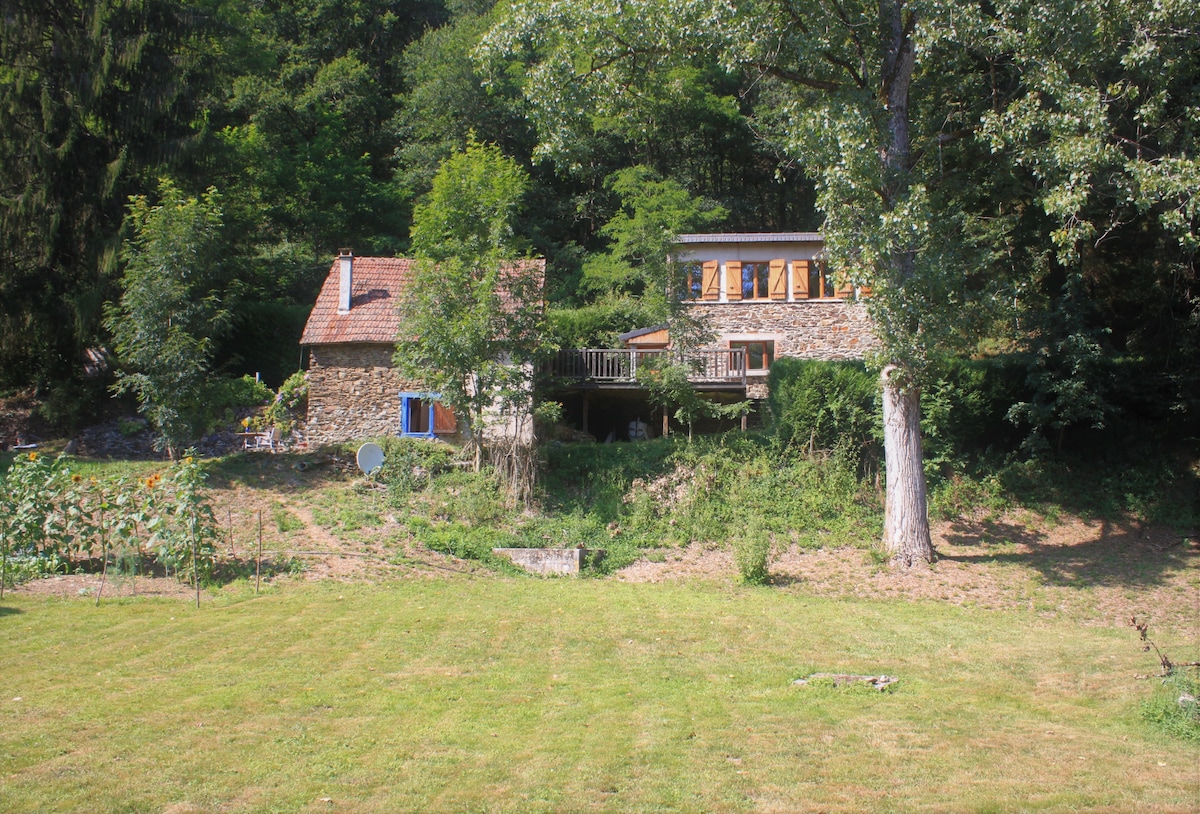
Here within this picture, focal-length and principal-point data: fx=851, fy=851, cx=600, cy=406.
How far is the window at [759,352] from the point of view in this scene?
2738 centimetres

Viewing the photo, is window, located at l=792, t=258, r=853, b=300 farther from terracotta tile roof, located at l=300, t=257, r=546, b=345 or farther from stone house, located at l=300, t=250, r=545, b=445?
terracotta tile roof, located at l=300, t=257, r=546, b=345

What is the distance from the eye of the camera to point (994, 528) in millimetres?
17875

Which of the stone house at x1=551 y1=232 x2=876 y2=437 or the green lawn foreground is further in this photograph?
the stone house at x1=551 y1=232 x2=876 y2=437

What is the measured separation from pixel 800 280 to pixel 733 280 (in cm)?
213

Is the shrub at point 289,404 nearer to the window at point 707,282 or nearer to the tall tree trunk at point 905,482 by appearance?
the window at point 707,282

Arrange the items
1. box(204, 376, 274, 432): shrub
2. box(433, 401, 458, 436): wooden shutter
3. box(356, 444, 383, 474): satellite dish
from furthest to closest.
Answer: box(433, 401, 458, 436): wooden shutter → box(204, 376, 274, 432): shrub → box(356, 444, 383, 474): satellite dish

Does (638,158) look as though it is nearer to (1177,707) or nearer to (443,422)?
(443,422)

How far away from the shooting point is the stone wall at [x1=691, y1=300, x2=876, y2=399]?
27.3 metres

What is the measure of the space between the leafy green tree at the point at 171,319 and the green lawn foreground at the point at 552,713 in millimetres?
9337

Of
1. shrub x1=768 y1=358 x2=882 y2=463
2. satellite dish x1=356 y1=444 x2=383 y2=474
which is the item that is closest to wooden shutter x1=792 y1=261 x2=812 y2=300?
shrub x1=768 y1=358 x2=882 y2=463

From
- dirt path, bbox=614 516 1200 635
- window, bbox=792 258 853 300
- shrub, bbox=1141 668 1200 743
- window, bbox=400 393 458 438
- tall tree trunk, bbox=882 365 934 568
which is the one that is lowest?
dirt path, bbox=614 516 1200 635

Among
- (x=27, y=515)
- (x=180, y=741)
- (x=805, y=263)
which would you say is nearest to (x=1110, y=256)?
(x=805, y=263)

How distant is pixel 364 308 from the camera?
77.5ft

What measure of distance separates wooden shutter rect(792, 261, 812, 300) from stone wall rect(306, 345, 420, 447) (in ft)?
41.6
